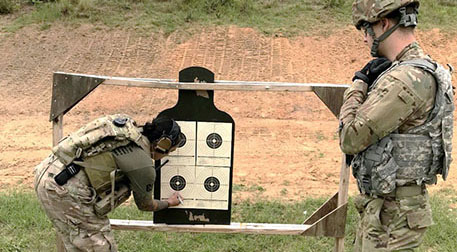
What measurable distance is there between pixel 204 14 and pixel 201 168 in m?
9.16

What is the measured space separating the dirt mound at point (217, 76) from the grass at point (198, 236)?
1353 millimetres

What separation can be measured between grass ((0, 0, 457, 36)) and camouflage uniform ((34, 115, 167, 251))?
29.6 ft

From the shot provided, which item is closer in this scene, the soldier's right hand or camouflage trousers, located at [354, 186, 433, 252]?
camouflage trousers, located at [354, 186, 433, 252]

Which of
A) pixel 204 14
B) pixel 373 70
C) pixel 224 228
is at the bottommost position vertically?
pixel 224 228

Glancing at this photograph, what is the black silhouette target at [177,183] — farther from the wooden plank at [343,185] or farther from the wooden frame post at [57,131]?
the wooden plank at [343,185]

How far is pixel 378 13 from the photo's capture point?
2.73m

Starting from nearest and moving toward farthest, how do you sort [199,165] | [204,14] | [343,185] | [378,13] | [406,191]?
[378,13], [406,191], [343,185], [199,165], [204,14]

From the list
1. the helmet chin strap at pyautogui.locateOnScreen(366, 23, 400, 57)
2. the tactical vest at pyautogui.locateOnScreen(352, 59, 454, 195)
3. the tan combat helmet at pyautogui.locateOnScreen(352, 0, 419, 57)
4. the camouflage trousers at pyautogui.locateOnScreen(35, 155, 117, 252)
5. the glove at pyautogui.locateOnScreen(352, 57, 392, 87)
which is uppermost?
the tan combat helmet at pyautogui.locateOnScreen(352, 0, 419, 57)

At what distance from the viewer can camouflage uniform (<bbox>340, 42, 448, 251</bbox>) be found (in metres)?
2.63

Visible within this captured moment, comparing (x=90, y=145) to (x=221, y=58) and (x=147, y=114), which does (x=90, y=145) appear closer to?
(x=147, y=114)

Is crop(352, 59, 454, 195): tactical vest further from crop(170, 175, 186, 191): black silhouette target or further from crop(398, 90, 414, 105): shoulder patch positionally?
crop(170, 175, 186, 191): black silhouette target

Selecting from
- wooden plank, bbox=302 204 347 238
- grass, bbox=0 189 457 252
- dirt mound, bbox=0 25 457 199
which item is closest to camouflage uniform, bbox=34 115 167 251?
grass, bbox=0 189 457 252

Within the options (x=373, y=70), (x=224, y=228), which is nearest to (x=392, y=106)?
(x=373, y=70)

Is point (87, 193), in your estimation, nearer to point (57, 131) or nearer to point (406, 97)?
point (57, 131)
